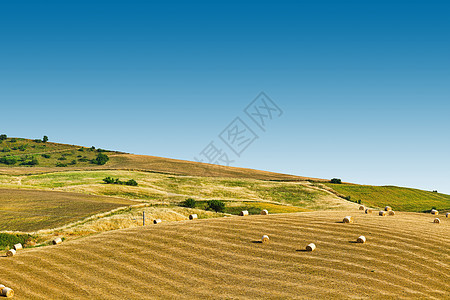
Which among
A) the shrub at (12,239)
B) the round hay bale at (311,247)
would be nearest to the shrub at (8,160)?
the shrub at (12,239)

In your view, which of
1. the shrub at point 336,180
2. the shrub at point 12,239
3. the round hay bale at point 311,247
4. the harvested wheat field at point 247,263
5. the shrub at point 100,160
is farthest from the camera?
the shrub at point 100,160

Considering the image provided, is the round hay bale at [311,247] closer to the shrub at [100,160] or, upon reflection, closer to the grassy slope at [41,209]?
the grassy slope at [41,209]

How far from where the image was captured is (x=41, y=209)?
46062 mm

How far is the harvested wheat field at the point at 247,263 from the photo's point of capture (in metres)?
17.3

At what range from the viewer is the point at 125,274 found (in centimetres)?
2005

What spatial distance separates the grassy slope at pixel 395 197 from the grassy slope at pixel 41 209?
59655 millimetres

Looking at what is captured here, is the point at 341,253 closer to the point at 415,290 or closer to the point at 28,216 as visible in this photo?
the point at 415,290

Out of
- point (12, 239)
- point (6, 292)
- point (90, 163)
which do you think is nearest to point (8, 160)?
point (90, 163)

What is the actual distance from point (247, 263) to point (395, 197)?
83.7m

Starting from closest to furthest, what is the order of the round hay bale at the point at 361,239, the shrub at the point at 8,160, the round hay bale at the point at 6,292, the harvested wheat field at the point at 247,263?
the harvested wheat field at the point at 247,263 → the round hay bale at the point at 6,292 → the round hay bale at the point at 361,239 → the shrub at the point at 8,160

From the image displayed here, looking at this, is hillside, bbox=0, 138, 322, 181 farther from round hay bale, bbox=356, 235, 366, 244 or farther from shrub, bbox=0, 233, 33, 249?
round hay bale, bbox=356, 235, 366, 244

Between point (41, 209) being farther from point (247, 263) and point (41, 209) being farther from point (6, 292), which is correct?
point (247, 263)

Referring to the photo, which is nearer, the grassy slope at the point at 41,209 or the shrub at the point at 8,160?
the grassy slope at the point at 41,209

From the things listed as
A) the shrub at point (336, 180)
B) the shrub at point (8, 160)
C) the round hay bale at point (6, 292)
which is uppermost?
the shrub at point (336, 180)
